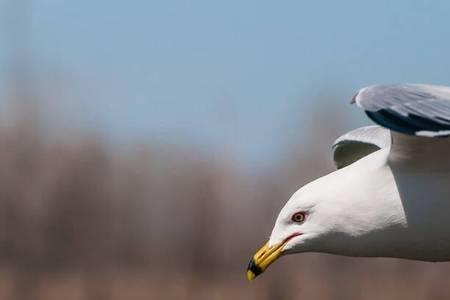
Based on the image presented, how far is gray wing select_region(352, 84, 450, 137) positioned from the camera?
4754 millimetres

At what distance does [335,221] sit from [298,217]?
148 mm

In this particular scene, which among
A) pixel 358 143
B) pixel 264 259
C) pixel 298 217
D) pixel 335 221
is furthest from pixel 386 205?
pixel 358 143

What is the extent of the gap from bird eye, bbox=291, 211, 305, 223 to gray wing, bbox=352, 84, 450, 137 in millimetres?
460

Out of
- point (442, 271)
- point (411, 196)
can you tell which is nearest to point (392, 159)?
point (411, 196)

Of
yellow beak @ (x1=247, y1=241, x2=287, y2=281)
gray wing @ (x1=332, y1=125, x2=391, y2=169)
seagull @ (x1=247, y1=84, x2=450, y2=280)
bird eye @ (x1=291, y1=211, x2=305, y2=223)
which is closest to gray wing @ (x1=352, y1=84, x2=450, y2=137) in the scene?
seagull @ (x1=247, y1=84, x2=450, y2=280)

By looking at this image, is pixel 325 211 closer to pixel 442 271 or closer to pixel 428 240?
pixel 428 240

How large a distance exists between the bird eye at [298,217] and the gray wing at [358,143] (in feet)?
2.47

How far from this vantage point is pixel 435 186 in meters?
5.11

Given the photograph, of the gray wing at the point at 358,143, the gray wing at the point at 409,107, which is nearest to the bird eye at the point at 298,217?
the gray wing at the point at 409,107

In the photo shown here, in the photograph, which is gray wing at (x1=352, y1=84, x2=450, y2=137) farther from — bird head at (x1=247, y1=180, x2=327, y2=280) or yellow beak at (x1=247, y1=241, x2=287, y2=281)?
yellow beak at (x1=247, y1=241, x2=287, y2=281)

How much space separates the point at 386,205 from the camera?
5.10 meters

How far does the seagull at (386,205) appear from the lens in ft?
16.6

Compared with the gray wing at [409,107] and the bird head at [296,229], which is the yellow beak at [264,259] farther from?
the gray wing at [409,107]

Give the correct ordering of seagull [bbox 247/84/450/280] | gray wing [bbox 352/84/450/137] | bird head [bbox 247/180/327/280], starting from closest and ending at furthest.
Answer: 1. gray wing [bbox 352/84/450/137]
2. seagull [bbox 247/84/450/280]
3. bird head [bbox 247/180/327/280]
